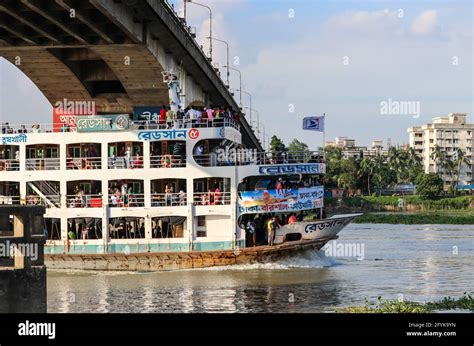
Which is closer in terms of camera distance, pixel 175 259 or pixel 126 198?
pixel 175 259

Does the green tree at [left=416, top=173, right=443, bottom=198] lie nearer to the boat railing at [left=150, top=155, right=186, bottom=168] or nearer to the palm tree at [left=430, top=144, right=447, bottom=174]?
the palm tree at [left=430, top=144, right=447, bottom=174]

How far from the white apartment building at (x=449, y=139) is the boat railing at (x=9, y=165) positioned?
101869 millimetres

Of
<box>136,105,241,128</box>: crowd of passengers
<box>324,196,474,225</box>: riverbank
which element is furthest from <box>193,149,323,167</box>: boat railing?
<box>324,196,474,225</box>: riverbank

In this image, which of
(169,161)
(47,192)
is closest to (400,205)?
(169,161)

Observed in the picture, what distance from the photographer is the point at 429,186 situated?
94688 millimetres

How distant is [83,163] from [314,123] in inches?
331

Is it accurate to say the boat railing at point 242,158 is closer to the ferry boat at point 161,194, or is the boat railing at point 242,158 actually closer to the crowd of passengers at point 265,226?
the ferry boat at point 161,194

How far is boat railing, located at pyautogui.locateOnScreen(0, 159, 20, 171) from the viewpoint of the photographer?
3200 cm

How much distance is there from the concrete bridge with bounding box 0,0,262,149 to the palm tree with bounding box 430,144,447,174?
2905 inches

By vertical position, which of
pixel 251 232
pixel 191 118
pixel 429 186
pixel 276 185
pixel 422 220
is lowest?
pixel 422 220

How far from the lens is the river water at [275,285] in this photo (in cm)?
2286

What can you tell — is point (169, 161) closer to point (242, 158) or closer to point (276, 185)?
point (242, 158)
